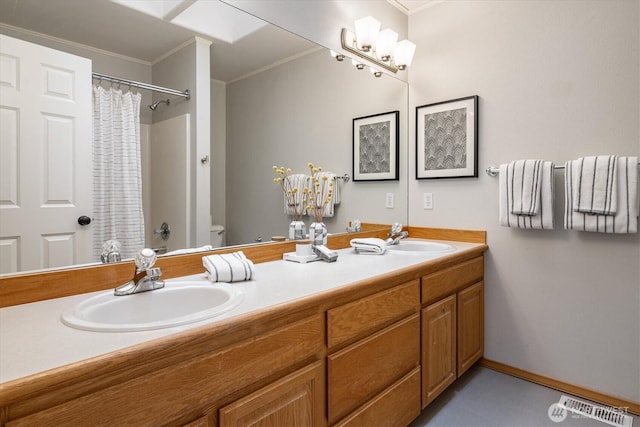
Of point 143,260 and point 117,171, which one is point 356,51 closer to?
point 117,171

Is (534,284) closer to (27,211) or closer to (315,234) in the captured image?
(315,234)

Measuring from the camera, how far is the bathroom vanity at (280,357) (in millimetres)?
687

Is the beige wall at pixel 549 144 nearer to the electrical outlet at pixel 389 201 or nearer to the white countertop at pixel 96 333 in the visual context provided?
the electrical outlet at pixel 389 201

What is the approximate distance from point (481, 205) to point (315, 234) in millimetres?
1189

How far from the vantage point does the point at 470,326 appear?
7.04 feet

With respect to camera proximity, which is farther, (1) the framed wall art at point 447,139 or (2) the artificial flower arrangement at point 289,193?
(1) the framed wall art at point 447,139

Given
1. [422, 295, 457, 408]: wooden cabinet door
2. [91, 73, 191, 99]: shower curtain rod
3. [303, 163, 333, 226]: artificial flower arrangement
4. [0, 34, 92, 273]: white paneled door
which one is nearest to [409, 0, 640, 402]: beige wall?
[422, 295, 457, 408]: wooden cabinet door

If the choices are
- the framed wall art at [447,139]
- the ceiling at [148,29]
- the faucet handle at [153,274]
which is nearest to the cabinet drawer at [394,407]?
the faucet handle at [153,274]

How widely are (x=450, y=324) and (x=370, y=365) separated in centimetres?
73

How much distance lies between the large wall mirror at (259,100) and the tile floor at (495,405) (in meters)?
1.12

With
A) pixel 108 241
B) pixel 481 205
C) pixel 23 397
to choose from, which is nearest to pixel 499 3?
pixel 481 205

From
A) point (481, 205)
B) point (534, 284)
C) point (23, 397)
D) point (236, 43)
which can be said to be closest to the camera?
point (23, 397)

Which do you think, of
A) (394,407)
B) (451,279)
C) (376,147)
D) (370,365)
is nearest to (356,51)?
(376,147)

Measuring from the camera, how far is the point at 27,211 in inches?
43.3
